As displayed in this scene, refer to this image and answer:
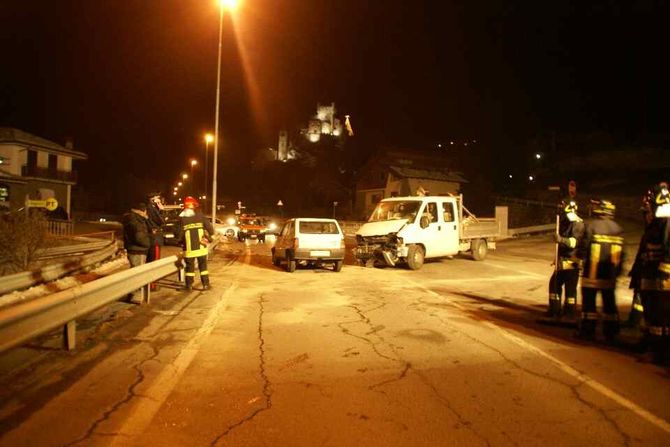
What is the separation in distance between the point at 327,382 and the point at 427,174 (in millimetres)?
54548

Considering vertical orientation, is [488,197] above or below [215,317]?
above

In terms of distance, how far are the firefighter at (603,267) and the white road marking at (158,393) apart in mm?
4955

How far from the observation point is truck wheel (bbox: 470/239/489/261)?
18953mm

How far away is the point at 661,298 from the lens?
604 centimetres

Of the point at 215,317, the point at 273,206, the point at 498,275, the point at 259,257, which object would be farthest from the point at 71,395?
the point at 273,206

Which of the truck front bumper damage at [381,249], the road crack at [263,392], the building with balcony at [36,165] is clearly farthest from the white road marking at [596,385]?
the building with balcony at [36,165]

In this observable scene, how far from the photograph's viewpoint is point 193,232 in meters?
10.7

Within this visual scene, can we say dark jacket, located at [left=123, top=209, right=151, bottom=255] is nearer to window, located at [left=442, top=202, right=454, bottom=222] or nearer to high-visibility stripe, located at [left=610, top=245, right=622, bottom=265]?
high-visibility stripe, located at [left=610, top=245, right=622, bottom=265]

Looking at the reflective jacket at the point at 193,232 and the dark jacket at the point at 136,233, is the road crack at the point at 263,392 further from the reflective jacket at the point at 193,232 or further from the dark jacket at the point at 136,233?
the reflective jacket at the point at 193,232

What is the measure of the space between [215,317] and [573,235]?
5508 millimetres

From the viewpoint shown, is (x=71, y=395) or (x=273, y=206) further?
(x=273, y=206)

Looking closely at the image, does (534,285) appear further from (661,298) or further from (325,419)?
(325,419)

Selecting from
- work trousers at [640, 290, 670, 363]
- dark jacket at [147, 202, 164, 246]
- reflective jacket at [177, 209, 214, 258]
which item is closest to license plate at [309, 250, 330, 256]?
reflective jacket at [177, 209, 214, 258]

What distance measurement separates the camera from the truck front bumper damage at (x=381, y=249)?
1577 cm
